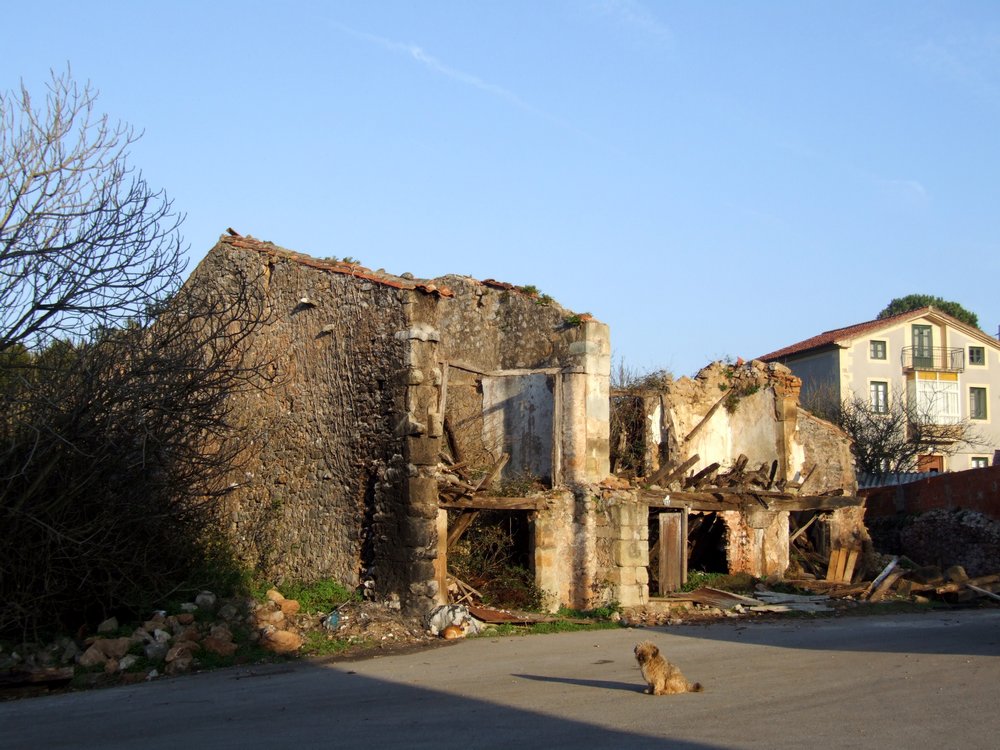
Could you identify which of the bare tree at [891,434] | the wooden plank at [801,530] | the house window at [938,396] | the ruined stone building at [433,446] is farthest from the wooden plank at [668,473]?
the house window at [938,396]

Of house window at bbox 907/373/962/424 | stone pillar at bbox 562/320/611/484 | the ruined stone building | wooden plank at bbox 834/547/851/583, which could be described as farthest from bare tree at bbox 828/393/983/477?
stone pillar at bbox 562/320/611/484

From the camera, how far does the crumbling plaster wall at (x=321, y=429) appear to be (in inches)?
567

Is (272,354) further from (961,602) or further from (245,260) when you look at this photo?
(961,602)

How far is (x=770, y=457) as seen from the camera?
78.1 ft

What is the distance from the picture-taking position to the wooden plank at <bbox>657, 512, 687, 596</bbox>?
18.9 metres

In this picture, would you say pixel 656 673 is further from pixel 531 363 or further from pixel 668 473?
pixel 668 473

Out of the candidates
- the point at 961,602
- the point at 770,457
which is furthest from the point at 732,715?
the point at 770,457

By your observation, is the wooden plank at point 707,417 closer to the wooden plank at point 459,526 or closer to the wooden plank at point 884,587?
the wooden plank at point 884,587

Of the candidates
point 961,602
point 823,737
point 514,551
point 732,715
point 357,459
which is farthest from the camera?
point 961,602

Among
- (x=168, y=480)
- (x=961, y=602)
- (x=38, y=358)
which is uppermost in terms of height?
(x=38, y=358)

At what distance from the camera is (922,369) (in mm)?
46219

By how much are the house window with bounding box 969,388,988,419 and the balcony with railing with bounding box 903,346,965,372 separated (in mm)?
1539

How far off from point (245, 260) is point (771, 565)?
1230cm

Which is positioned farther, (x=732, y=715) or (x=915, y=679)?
(x=915, y=679)
